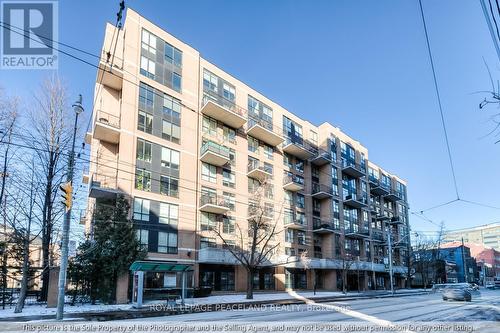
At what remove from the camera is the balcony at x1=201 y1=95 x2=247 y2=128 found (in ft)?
124

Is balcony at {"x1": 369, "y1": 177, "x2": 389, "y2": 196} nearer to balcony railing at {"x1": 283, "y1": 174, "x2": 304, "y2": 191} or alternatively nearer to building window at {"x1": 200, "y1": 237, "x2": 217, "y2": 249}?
balcony railing at {"x1": 283, "y1": 174, "x2": 304, "y2": 191}

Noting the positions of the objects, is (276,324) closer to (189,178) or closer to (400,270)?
(189,178)

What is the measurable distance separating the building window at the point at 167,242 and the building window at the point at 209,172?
7.01 metres

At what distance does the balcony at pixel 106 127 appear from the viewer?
30359 millimetres

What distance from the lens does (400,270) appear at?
66688mm

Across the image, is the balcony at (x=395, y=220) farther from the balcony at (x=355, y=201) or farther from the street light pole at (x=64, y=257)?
the street light pole at (x=64, y=257)

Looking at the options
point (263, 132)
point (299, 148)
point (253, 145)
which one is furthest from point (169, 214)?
point (299, 148)

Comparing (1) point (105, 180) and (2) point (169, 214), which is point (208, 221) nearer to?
(2) point (169, 214)

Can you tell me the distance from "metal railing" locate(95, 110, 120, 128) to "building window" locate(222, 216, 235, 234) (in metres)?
14.2

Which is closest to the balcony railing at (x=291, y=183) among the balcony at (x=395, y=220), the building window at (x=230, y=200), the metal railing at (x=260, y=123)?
the metal railing at (x=260, y=123)

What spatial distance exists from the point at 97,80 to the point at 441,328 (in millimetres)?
34142

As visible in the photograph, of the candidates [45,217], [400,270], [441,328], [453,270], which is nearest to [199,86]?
[45,217]

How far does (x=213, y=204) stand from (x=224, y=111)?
9.98 meters

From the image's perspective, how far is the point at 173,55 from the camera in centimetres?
3700
